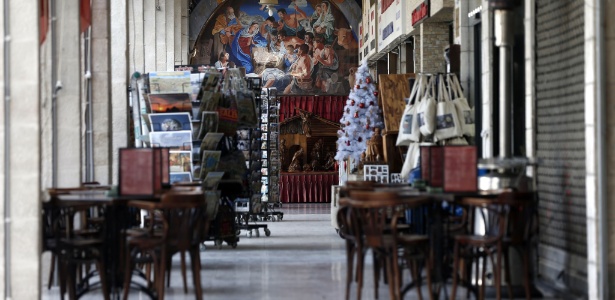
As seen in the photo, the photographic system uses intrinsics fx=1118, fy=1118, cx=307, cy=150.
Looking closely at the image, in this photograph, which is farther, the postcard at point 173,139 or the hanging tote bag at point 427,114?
the hanging tote bag at point 427,114

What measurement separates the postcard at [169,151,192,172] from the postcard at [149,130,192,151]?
0.22ft

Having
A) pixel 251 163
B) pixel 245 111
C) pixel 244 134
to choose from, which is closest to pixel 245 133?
pixel 244 134

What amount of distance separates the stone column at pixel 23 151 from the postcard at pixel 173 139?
4374 millimetres

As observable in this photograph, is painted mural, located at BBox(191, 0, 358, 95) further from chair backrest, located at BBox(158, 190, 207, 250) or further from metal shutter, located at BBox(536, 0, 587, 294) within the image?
chair backrest, located at BBox(158, 190, 207, 250)

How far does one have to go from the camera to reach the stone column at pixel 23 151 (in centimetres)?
744

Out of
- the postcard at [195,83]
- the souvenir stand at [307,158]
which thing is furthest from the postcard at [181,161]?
the souvenir stand at [307,158]

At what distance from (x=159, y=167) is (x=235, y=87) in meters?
5.00

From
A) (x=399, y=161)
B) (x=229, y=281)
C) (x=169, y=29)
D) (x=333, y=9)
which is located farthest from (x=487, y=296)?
(x=333, y=9)

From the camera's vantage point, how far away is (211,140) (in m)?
12.2

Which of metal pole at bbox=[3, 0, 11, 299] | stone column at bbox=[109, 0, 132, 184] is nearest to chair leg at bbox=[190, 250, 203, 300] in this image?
metal pole at bbox=[3, 0, 11, 299]

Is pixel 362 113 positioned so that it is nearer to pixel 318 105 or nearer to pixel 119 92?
pixel 119 92

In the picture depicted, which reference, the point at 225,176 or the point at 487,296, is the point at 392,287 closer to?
the point at 487,296

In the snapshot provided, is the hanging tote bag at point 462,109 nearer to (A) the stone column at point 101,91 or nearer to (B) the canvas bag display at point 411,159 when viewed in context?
(B) the canvas bag display at point 411,159

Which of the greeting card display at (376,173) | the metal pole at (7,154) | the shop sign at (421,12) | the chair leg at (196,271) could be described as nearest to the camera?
the metal pole at (7,154)
